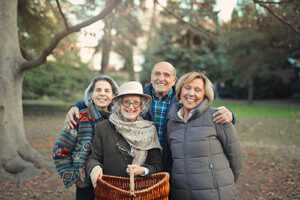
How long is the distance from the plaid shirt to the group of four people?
41 centimetres

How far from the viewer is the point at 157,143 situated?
8.71 ft

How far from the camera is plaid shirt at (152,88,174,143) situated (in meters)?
3.19

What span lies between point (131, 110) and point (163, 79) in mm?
765

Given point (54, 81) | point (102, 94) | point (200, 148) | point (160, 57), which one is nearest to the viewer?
point (200, 148)

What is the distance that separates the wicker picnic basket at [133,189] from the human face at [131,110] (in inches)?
22.5

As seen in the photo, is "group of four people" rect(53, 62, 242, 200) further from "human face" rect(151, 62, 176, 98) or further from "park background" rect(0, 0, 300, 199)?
"park background" rect(0, 0, 300, 199)

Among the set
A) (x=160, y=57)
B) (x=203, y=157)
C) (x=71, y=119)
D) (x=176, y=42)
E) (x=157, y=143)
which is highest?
(x=176, y=42)

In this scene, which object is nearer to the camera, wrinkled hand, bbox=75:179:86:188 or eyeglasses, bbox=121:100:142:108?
eyeglasses, bbox=121:100:142:108

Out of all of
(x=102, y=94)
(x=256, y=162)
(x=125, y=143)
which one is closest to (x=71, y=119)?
(x=102, y=94)

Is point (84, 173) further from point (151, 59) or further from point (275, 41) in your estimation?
point (151, 59)

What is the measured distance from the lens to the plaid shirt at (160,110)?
10.5 feet

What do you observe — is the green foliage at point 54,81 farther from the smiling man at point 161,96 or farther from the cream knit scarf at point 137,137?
the cream knit scarf at point 137,137

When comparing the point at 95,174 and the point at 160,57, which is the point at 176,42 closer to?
the point at 160,57

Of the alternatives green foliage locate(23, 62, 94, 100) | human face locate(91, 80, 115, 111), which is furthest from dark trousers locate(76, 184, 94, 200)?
green foliage locate(23, 62, 94, 100)
